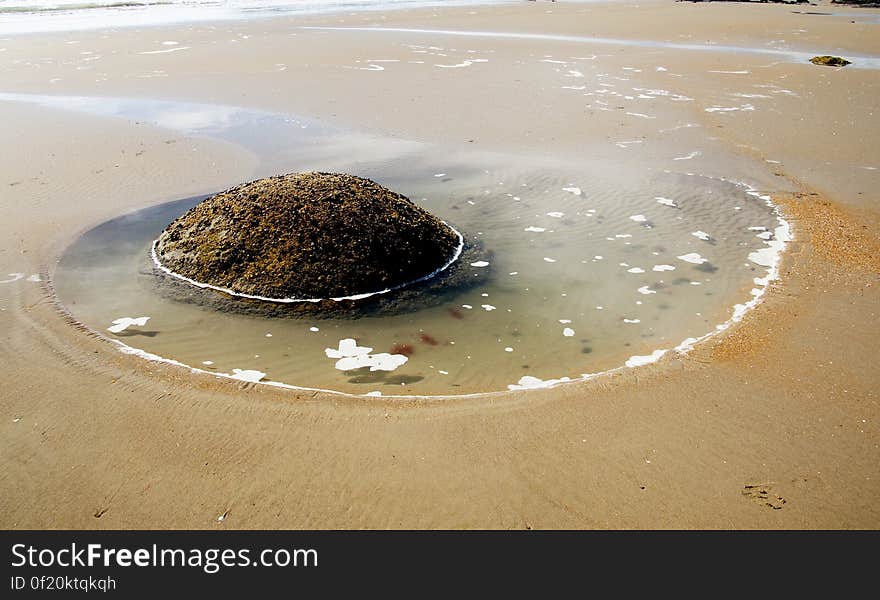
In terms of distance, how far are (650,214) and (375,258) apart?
139 inches

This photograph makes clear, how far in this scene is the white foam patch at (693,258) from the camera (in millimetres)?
6324

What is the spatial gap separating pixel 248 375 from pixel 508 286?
7.85 ft

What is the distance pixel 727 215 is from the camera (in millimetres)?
7461

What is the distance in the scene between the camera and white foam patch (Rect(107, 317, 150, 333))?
16.4ft

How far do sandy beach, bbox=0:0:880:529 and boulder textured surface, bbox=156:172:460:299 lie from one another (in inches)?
47.1

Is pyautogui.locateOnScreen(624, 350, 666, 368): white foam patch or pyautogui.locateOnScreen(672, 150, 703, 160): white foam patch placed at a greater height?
pyautogui.locateOnScreen(672, 150, 703, 160): white foam patch

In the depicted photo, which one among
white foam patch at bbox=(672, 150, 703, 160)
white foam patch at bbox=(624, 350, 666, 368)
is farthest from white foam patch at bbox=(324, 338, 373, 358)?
white foam patch at bbox=(672, 150, 703, 160)

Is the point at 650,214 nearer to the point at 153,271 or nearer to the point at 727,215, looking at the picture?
the point at 727,215

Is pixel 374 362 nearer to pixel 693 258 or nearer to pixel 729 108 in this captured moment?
pixel 693 258

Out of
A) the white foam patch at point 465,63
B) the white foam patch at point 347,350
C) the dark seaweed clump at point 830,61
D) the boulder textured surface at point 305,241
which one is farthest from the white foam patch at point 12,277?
the dark seaweed clump at point 830,61

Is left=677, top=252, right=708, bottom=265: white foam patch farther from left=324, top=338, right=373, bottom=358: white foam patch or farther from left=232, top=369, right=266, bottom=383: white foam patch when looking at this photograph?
left=232, top=369, right=266, bottom=383: white foam patch

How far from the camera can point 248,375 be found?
445 cm

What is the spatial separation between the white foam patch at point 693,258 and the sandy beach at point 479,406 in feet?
2.44

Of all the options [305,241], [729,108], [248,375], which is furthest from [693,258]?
[729,108]
